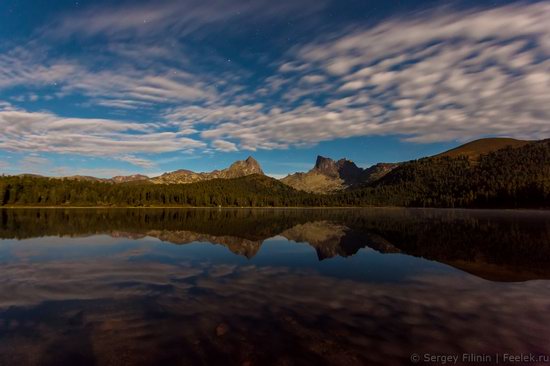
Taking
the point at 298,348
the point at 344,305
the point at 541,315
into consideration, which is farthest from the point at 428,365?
the point at 541,315

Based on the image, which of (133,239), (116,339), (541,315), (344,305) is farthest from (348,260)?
(133,239)

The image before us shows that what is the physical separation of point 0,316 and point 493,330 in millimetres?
23228

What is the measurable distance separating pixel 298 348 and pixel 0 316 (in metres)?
14.4

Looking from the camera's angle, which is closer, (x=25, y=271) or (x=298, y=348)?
(x=298, y=348)

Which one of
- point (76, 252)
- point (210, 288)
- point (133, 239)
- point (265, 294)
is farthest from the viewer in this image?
point (133, 239)

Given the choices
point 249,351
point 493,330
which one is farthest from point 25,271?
point 493,330

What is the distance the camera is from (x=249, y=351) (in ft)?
40.3

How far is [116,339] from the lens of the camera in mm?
13195

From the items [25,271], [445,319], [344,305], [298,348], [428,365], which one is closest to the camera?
[428,365]

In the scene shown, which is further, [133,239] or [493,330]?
[133,239]

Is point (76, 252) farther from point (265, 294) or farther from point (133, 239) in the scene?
point (265, 294)

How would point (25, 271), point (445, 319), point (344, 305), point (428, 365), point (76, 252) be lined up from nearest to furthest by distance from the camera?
point (428, 365) < point (445, 319) < point (344, 305) < point (25, 271) < point (76, 252)

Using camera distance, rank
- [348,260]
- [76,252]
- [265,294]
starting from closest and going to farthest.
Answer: [265,294] < [348,260] < [76,252]

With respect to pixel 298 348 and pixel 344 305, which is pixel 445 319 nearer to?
pixel 344 305
